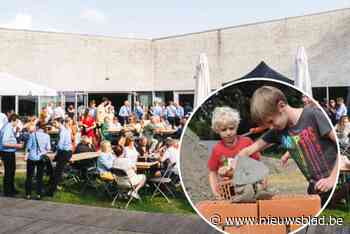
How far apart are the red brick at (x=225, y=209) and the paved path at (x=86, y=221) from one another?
3206mm

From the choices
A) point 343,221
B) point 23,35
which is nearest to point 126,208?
point 343,221

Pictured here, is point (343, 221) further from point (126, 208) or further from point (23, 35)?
point (23, 35)

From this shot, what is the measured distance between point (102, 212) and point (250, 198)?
199 inches

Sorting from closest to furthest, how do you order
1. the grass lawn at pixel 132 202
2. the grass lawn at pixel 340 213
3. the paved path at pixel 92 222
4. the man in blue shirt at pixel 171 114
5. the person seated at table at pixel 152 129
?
the paved path at pixel 92 222 → the grass lawn at pixel 340 213 → the grass lawn at pixel 132 202 → the person seated at table at pixel 152 129 → the man in blue shirt at pixel 171 114

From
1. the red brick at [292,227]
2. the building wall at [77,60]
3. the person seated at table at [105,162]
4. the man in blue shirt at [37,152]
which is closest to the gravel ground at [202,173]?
the red brick at [292,227]

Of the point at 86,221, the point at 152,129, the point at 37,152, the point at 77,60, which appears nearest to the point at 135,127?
the point at 152,129

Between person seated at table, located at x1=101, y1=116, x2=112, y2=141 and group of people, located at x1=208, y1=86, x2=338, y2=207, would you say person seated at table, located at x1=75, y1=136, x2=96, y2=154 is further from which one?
group of people, located at x1=208, y1=86, x2=338, y2=207

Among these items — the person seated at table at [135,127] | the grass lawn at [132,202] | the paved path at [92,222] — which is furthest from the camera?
the person seated at table at [135,127]

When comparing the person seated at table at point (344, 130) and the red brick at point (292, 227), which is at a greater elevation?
the person seated at table at point (344, 130)

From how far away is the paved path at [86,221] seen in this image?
22.0 ft

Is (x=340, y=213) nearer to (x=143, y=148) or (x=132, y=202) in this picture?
(x=132, y=202)

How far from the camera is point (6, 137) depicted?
9125mm

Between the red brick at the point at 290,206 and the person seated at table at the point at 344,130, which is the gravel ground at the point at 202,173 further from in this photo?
the person seated at table at the point at 344,130

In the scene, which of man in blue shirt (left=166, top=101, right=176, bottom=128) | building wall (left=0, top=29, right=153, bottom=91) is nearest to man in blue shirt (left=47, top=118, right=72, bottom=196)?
man in blue shirt (left=166, top=101, right=176, bottom=128)
